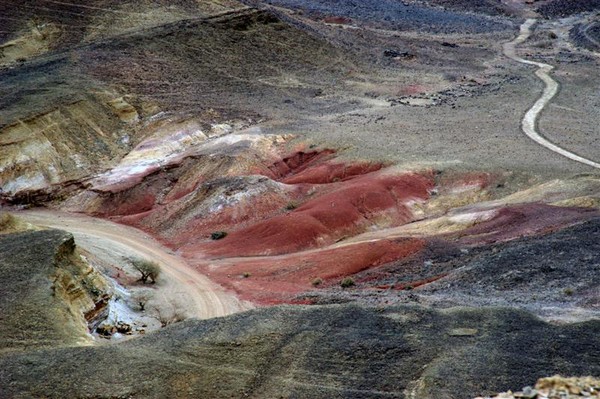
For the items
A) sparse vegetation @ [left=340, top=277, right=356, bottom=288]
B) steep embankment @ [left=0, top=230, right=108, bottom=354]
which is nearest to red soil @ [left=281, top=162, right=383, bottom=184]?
sparse vegetation @ [left=340, top=277, right=356, bottom=288]

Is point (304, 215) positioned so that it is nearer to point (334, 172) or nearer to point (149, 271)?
point (334, 172)

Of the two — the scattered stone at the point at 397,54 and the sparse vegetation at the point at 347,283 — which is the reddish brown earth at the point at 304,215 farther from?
the scattered stone at the point at 397,54

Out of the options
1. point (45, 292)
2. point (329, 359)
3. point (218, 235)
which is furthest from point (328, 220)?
point (329, 359)

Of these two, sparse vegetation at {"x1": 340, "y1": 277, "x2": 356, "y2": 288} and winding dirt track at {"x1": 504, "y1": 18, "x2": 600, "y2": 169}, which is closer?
sparse vegetation at {"x1": 340, "y1": 277, "x2": 356, "y2": 288}

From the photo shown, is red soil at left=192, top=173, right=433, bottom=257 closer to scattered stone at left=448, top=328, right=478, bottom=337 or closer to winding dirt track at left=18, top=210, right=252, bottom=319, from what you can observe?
winding dirt track at left=18, top=210, right=252, bottom=319

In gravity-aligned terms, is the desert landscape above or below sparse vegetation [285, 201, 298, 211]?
above

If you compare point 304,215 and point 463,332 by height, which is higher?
point 463,332

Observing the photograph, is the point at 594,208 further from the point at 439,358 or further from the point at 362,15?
the point at 362,15
